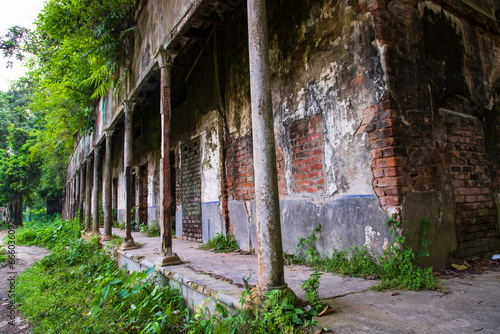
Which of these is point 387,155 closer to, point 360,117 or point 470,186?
point 360,117

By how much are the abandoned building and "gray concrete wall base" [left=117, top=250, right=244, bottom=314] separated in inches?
20.4

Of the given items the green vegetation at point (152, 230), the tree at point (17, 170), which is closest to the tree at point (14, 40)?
the tree at point (17, 170)

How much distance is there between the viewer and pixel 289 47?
13.9 ft

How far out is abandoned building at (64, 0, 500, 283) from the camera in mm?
3072

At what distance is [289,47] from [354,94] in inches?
54.9

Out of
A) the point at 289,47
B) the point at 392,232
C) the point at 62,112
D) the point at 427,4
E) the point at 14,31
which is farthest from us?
the point at 14,31

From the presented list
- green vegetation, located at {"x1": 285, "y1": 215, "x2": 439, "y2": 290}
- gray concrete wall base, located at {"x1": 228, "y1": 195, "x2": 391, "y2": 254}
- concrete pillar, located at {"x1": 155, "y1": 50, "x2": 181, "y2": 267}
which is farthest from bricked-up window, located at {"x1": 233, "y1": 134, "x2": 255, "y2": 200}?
green vegetation, located at {"x1": 285, "y1": 215, "x2": 439, "y2": 290}

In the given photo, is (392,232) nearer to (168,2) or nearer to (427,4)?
(427,4)

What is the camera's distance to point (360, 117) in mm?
3271

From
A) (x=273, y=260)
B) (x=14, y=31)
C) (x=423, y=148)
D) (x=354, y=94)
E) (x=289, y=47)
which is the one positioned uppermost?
(x=14, y=31)

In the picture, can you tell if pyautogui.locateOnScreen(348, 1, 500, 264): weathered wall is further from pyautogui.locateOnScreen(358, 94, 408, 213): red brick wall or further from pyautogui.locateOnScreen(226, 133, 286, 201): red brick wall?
pyautogui.locateOnScreen(226, 133, 286, 201): red brick wall

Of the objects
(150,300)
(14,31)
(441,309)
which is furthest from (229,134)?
(14,31)

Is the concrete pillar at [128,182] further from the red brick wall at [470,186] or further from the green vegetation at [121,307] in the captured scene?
the red brick wall at [470,186]

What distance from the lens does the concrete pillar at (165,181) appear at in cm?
403
